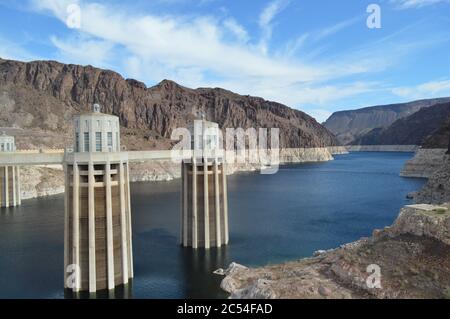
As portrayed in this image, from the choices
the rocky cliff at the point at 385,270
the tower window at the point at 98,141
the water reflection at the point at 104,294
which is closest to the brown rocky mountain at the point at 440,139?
the rocky cliff at the point at 385,270

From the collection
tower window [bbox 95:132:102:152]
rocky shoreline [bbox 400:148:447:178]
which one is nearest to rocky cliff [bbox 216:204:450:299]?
tower window [bbox 95:132:102:152]

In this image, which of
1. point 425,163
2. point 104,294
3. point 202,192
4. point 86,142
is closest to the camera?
point 104,294

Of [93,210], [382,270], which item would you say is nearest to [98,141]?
[93,210]

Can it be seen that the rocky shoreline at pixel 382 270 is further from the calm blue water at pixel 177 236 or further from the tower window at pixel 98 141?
the tower window at pixel 98 141

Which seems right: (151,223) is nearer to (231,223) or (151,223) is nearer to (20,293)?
(231,223)

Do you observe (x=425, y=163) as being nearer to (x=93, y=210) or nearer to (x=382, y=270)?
(x=382, y=270)
